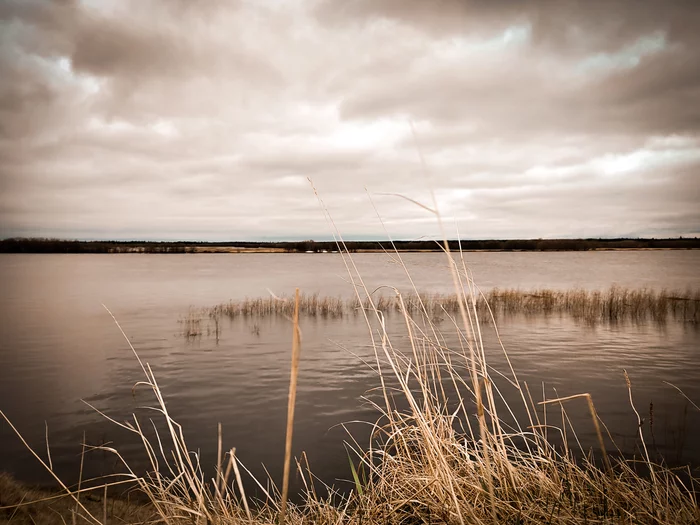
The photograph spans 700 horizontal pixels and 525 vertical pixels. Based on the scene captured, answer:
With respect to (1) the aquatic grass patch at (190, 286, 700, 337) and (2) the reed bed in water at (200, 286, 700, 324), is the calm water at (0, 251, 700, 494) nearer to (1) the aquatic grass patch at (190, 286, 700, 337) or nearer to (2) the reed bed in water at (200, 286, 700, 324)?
(1) the aquatic grass patch at (190, 286, 700, 337)

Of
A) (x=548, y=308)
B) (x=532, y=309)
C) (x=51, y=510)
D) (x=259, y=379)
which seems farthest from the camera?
(x=532, y=309)

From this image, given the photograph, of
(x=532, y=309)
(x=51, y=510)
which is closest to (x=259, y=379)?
(x=51, y=510)

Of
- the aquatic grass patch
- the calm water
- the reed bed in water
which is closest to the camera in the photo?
the calm water

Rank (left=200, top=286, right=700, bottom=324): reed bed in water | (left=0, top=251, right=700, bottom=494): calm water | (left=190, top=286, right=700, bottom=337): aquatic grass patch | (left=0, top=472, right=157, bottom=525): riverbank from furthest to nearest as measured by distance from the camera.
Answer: (left=200, top=286, right=700, bottom=324): reed bed in water, (left=190, top=286, right=700, bottom=337): aquatic grass patch, (left=0, top=251, right=700, bottom=494): calm water, (left=0, top=472, right=157, bottom=525): riverbank

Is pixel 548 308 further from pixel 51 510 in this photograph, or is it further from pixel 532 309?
pixel 51 510

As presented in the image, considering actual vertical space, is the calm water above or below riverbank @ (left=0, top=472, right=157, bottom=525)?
below

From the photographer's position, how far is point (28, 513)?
3285 millimetres

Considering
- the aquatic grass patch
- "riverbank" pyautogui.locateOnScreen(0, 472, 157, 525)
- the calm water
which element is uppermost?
"riverbank" pyautogui.locateOnScreen(0, 472, 157, 525)

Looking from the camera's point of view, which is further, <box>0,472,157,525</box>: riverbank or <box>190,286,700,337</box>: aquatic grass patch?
<box>190,286,700,337</box>: aquatic grass patch

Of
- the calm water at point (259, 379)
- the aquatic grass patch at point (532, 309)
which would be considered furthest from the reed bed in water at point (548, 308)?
the calm water at point (259, 379)

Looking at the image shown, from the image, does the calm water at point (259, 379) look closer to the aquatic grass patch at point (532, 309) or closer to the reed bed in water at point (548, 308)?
the aquatic grass patch at point (532, 309)

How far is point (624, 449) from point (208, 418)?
718 cm

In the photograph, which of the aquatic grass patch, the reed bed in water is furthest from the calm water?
the reed bed in water

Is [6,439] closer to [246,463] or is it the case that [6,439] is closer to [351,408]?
[246,463]
